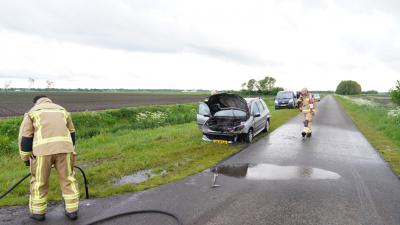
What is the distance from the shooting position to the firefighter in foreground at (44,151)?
488cm

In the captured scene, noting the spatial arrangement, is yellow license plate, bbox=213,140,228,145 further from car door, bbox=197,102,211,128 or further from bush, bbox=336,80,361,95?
bush, bbox=336,80,361,95

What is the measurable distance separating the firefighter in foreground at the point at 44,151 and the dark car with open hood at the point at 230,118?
7.17 meters

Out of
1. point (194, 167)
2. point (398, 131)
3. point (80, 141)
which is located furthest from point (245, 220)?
point (398, 131)

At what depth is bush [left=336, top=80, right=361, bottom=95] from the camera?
604 ft

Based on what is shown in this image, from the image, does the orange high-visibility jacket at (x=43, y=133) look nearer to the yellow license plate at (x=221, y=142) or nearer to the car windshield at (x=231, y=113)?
the yellow license plate at (x=221, y=142)

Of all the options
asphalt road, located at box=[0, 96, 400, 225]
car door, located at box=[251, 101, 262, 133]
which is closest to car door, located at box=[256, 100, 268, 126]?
car door, located at box=[251, 101, 262, 133]

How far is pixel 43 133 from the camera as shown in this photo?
489cm

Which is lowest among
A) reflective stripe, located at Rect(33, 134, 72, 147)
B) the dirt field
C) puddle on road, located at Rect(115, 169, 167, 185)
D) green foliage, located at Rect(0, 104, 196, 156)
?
the dirt field

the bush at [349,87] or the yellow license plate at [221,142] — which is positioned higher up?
the bush at [349,87]

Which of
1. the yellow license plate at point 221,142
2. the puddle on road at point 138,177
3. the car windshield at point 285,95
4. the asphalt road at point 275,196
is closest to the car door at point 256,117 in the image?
the yellow license plate at point 221,142

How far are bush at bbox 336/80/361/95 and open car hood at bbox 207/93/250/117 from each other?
626ft

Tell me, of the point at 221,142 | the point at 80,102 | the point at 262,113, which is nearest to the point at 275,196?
the point at 221,142

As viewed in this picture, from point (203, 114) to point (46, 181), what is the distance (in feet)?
29.6

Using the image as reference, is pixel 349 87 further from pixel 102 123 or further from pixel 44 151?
pixel 44 151
